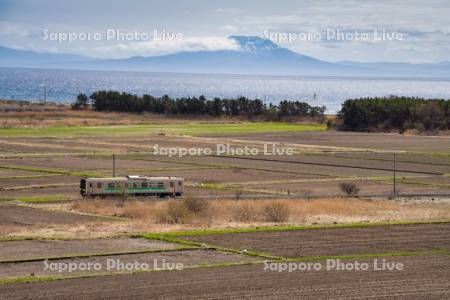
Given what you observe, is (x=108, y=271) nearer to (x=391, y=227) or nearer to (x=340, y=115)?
(x=391, y=227)

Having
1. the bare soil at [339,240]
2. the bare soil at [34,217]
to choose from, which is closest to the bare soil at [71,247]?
the bare soil at [339,240]

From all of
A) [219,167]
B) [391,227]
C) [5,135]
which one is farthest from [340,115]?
[391,227]

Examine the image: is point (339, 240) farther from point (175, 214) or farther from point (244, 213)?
point (175, 214)

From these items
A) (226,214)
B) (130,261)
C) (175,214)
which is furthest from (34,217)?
(130,261)

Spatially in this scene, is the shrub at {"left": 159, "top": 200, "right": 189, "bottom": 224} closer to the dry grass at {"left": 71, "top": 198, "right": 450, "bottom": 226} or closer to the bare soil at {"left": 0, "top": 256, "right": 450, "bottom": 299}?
the dry grass at {"left": 71, "top": 198, "right": 450, "bottom": 226}

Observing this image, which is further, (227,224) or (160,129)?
(160,129)

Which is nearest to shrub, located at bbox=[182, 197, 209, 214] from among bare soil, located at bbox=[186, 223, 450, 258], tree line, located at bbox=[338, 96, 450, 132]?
bare soil, located at bbox=[186, 223, 450, 258]
